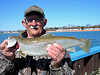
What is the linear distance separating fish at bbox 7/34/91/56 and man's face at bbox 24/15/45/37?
7.4 inches

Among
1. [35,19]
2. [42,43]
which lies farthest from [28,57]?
[35,19]

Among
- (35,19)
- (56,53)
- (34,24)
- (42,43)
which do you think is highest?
(35,19)

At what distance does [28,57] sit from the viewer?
3771 mm

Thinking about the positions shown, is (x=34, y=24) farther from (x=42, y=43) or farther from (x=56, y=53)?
(x=56, y=53)

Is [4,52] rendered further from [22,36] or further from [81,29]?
[81,29]

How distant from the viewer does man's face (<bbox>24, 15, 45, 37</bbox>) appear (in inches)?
150

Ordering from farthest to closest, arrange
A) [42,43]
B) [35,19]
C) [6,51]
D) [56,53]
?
[35,19] → [42,43] → [6,51] → [56,53]

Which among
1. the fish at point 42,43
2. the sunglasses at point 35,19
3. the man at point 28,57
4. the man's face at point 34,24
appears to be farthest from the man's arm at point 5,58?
the sunglasses at point 35,19

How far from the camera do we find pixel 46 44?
370 centimetres

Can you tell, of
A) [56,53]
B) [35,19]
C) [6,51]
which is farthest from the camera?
[35,19]

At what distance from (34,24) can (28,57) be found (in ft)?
3.21

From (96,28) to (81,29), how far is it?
17.8 metres

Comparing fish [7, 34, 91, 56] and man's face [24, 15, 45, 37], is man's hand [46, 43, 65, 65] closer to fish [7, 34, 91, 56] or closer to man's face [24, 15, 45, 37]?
fish [7, 34, 91, 56]

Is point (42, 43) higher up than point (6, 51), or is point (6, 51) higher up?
point (42, 43)
